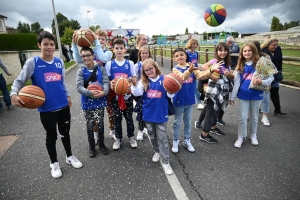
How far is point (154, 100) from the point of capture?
2844mm

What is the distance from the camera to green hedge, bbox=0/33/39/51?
69.1ft

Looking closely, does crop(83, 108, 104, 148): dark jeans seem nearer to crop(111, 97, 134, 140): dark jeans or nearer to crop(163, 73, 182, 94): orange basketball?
crop(111, 97, 134, 140): dark jeans

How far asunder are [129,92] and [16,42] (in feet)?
82.5

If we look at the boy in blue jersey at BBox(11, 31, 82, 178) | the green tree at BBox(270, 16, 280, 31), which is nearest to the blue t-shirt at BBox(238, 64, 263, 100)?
the boy in blue jersey at BBox(11, 31, 82, 178)

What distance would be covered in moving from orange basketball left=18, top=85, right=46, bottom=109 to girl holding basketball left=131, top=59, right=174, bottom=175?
131 centimetres

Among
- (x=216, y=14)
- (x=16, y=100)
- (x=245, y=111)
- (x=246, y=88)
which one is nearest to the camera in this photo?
(x=16, y=100)

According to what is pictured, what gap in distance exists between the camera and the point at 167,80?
267 cm

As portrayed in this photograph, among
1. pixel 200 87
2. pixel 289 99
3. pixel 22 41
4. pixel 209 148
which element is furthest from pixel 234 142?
pixel 22 41

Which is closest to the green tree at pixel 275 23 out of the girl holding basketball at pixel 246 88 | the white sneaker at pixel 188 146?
the girl holding basketball at pixel 246 88

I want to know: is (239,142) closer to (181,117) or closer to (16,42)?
(181,117)

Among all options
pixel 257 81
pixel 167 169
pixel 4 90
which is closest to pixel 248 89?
pixel 257 81

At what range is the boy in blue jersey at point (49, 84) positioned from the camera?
8.39ft

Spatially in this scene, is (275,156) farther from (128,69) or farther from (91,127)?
(91,127)

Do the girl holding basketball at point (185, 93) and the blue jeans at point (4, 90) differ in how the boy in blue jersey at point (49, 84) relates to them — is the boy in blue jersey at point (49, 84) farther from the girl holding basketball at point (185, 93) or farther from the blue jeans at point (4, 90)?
the blue jeans at point (4, 90)
